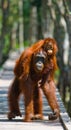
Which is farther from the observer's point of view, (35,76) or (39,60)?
(35,76)

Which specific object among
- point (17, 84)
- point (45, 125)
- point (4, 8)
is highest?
point (4, 8)

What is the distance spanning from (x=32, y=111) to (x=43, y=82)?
1.60ft

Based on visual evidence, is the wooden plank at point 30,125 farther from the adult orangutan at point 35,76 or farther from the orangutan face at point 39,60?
the orangutan face at point 39,60

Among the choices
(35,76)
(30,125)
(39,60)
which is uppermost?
(39,60)

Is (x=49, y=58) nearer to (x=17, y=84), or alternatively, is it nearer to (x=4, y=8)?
(x=17, y=84)

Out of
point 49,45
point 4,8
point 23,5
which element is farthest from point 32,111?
point 23,5

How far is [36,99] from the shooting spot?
32.9 ft

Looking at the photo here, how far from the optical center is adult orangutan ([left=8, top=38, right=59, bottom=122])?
9.59 metres

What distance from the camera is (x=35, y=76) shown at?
984cm

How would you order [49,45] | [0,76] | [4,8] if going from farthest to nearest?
[4,8]
[0,76]
[49,45]

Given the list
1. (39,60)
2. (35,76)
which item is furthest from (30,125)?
(39,60)

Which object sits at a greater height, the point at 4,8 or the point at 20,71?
the point at 4,8

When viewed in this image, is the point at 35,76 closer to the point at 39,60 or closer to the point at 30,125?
the point at 39,60

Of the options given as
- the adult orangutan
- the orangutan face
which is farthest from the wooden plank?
the orangutan face
